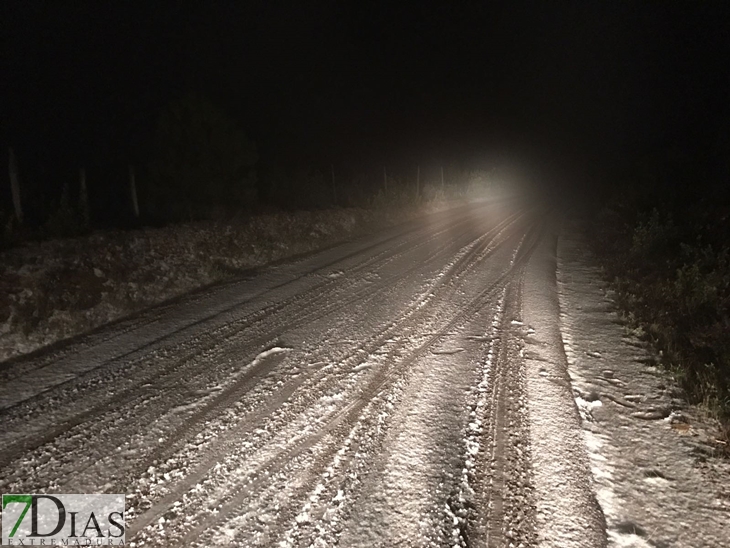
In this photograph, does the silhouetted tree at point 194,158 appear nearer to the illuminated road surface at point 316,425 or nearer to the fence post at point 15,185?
the fence post at point 15,185

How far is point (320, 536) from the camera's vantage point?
102 inches

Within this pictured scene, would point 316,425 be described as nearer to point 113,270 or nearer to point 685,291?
point 113,270

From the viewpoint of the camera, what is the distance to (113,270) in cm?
695

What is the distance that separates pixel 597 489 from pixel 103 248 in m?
7.84

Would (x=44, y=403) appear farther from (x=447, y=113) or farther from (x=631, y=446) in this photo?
(x=447, y=113)

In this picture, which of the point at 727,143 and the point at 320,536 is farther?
the point at 727,143

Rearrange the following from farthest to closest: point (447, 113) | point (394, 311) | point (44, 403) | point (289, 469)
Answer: point (447, 113) < point (394, 311) < point (44, 403) < point (289, 469)

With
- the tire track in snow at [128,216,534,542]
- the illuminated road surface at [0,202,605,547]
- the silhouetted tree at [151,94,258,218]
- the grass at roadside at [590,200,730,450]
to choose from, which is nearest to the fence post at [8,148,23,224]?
the silhouetted tree at [151,94,258,218]

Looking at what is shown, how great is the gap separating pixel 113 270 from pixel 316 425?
529 centimetres

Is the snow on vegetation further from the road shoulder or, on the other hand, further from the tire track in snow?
the road shoulder

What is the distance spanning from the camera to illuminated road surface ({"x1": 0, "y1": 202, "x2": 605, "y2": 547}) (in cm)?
271

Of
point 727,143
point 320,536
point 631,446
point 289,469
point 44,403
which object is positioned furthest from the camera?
point 727,143

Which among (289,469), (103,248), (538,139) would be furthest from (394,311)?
(538,139)

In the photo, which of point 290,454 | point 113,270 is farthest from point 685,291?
point 113,270
